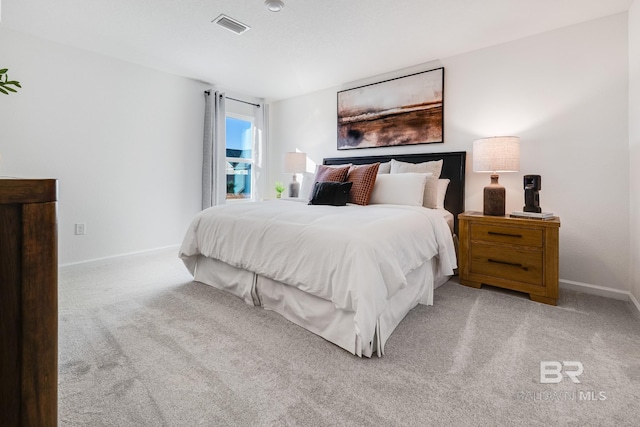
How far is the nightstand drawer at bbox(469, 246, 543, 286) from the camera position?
243 centimetres

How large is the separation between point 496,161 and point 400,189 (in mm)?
854

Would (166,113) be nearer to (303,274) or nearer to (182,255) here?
(182,255)

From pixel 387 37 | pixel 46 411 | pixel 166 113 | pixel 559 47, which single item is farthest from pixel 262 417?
pixel 166 113

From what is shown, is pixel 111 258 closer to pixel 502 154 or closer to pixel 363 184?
pixel 363 184

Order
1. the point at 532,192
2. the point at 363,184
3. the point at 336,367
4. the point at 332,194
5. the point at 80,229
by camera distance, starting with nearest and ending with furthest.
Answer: the point at 336,367 → the point at 532,192 → the point at 332,194 → the point at 363,184 → the point at 80,229

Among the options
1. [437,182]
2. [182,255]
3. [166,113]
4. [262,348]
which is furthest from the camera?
[166,113]

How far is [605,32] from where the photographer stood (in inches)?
101

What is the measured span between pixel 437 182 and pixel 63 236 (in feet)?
13.3

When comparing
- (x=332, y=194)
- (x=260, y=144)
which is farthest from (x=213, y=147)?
(x=332, y=194)

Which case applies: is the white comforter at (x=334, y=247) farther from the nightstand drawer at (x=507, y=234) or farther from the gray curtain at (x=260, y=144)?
the gray curtain at (x=260, y=144)

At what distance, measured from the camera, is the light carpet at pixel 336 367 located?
125 centimetres

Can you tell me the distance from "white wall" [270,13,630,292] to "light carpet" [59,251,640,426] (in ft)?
1.97

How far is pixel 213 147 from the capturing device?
445 centimetres

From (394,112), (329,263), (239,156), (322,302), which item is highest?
(394,112)
